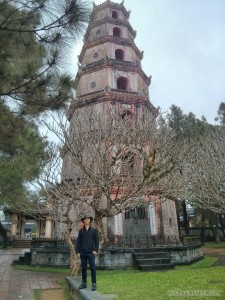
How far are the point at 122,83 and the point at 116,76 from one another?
1.08 m

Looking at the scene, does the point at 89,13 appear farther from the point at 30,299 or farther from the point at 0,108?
the point at 30,299

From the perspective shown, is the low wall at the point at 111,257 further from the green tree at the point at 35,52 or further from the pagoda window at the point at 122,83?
the pagoda window at the point at 122,83

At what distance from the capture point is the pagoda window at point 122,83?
21609 millimetres

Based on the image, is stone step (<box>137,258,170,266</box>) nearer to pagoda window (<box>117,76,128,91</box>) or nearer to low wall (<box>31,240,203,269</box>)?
low wall (<box>31,240,203,269</box>)

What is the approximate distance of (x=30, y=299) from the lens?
7035 mm

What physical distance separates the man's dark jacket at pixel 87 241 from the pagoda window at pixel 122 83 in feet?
53.4

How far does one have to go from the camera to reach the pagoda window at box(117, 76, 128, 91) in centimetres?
2161

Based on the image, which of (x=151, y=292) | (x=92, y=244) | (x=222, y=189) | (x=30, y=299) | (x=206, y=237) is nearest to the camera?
(x=151, y=292)

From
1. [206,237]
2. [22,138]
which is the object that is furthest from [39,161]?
[206,237]

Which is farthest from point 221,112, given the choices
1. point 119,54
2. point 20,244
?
point 20,244

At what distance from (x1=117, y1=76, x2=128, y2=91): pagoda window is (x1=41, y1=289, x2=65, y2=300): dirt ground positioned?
16.1 m

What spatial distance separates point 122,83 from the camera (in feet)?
72.4

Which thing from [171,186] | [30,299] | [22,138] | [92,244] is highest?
[22,138]

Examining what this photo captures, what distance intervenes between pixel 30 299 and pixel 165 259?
7003 millimetres
